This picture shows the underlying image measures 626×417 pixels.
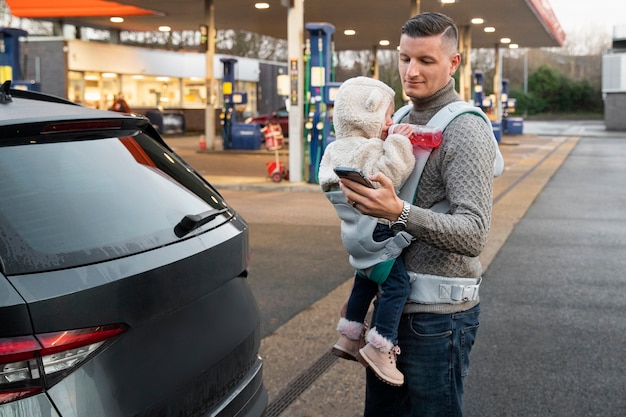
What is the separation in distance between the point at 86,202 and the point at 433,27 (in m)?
1.22

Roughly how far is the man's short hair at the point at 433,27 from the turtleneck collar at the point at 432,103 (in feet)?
0.49

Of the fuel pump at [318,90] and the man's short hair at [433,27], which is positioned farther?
the fuel pump at [318,90]

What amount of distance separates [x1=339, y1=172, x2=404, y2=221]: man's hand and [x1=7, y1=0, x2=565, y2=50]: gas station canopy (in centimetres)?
→ 2007

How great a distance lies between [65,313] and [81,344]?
0.31ft

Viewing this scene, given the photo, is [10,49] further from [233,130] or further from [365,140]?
[365,140]

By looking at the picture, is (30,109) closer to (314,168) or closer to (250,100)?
(314,168)

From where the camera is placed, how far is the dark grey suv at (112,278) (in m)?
2.01

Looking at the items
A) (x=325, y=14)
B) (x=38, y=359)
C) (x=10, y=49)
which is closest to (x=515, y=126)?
(x=325, y=14)

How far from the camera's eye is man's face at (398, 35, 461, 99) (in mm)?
2543

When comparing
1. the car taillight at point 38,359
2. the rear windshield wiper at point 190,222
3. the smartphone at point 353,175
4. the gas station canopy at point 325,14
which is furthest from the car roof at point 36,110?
the gas station canopy at point 325,14

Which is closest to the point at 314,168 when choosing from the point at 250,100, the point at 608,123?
the point at 250,100

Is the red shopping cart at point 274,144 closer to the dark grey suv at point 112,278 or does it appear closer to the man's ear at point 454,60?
the dark grey suv at point 112,278

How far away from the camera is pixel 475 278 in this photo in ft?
8.75

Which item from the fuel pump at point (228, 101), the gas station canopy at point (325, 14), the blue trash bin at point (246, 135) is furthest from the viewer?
the blue trash bin at point (246, 135)
